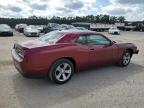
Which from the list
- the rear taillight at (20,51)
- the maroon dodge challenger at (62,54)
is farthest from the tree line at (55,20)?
the maroon dodge challenger at (62,54)

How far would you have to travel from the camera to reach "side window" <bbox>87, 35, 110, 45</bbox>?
604 cm

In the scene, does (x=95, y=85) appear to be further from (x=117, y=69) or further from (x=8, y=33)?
(x=8, y=33)

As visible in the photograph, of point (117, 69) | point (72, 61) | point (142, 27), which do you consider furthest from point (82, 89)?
point (142, 27)

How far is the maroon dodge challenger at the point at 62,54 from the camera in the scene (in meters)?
4.90

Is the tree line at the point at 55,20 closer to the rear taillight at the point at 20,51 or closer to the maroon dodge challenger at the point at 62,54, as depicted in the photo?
the rear taillight at the point at 20,51

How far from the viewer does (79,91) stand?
16.0ft

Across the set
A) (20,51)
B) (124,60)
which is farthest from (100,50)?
(20,51)

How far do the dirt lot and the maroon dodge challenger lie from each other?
369mm

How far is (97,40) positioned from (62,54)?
1531 millimetres

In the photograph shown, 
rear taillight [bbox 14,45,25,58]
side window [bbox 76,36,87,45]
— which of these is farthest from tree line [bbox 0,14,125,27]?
side window [bbox 76,36,87,45]

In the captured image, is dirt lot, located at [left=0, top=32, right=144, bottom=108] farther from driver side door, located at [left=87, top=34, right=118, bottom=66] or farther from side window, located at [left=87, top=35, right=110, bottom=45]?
side window, located at [left=87, top=35, right=110, bottom=45]

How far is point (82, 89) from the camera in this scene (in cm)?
502

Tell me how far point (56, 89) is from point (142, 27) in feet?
155

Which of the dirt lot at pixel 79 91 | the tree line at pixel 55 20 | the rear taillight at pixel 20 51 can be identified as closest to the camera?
the dirt lot at pixel 79 91
